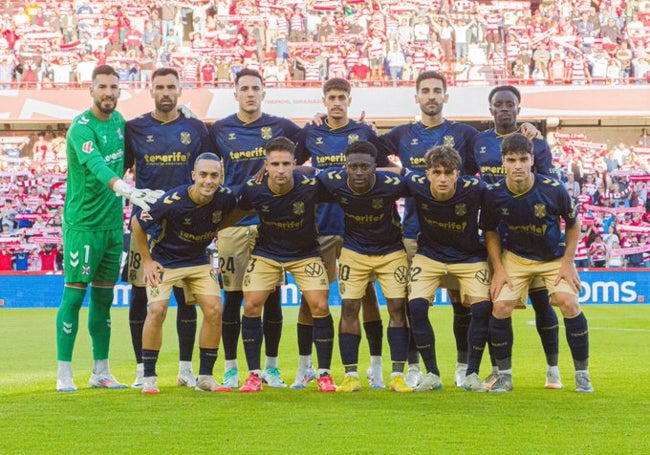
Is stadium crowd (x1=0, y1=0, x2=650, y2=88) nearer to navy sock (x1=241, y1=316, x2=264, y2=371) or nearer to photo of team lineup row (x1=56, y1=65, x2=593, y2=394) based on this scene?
photo of team lineup row (x1=56, y1=65, x2=593, y2=394)

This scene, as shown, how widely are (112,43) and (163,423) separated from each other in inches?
1012

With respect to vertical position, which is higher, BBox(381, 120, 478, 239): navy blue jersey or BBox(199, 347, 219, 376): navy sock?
BBox(381, 120, 478, 239): navy blue jersey

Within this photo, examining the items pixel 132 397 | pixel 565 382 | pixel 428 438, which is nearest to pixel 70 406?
pixel 132 397

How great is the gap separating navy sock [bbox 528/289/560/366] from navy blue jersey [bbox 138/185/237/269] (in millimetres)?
2483

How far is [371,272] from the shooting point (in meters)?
8.20

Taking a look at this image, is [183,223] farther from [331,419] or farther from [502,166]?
[502,166]

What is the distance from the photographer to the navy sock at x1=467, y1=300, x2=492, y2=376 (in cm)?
→ 796

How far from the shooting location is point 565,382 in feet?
28.5

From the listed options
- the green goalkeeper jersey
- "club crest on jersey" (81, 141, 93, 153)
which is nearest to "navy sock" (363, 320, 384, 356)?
the green goalkeeper jersey

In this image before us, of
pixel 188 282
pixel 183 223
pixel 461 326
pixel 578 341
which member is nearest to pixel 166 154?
pixel 183 223

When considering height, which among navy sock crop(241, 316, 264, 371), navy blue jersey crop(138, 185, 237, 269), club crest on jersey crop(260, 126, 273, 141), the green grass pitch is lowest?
the green grass pitch

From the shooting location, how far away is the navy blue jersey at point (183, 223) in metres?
7.88

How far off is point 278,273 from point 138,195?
1238mm

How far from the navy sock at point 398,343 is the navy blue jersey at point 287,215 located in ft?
2.76
